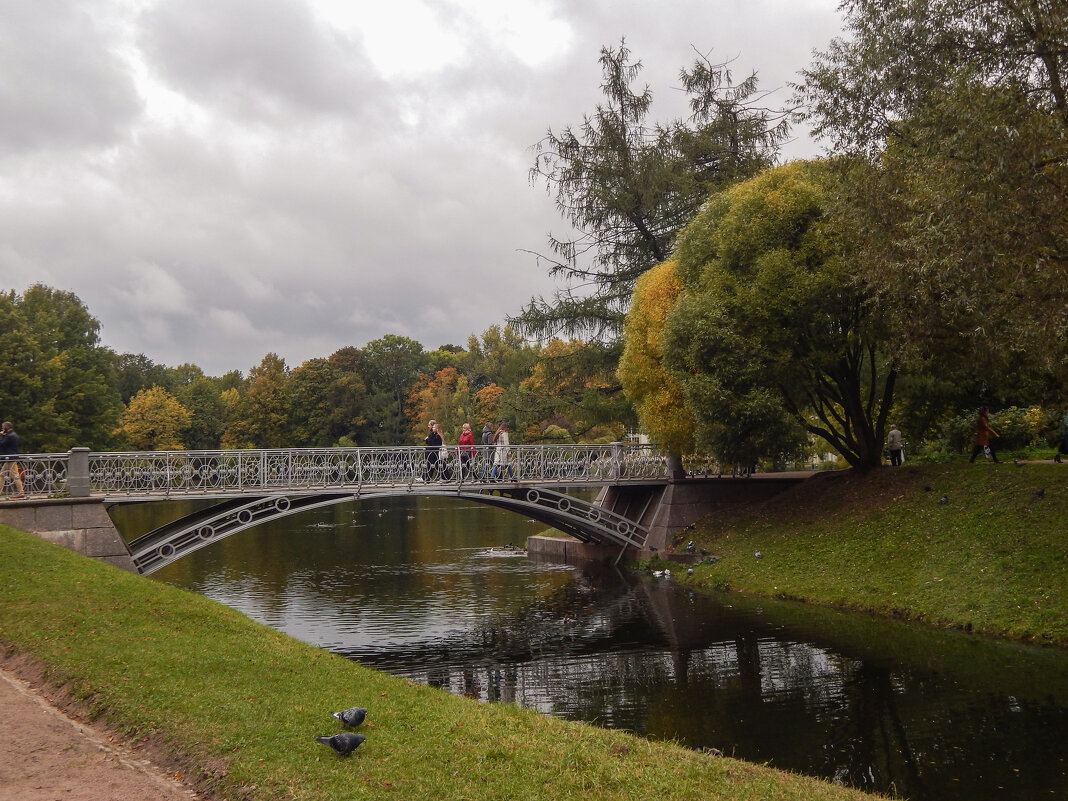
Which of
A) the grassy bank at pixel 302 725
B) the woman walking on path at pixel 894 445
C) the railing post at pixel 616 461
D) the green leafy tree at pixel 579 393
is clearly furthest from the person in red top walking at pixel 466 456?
the woman walking on path at pixel 894 445

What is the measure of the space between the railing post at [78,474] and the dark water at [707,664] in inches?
205

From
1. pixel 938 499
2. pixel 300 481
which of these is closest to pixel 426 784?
pixel 300 481

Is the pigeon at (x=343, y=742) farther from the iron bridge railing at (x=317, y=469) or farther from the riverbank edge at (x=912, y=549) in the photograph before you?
the iron bridge railing at (x=317, y=469)

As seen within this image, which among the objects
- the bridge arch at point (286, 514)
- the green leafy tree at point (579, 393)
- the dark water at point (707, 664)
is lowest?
the dark water at point (707, 664)

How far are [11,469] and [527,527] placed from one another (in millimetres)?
28444

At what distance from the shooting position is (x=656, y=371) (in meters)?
29.0

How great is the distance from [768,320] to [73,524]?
1849 centimetres

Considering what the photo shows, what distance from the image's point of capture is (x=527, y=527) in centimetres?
4569

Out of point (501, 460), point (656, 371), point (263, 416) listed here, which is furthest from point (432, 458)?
point (263, 416)

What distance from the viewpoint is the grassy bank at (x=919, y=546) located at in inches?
717

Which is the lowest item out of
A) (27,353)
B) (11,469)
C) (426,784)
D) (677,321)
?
(426,784)

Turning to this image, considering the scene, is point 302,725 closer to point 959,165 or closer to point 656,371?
point 959,165

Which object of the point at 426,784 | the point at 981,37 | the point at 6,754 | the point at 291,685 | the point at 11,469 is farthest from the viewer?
the point at 11,469

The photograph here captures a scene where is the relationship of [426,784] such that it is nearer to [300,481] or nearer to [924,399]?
[300,481]
